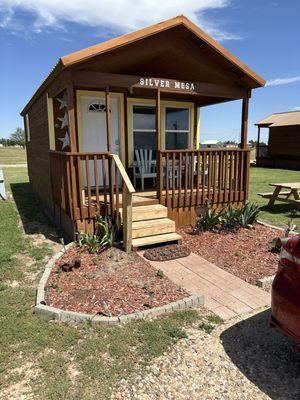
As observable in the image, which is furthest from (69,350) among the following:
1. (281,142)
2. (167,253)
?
(281,142)

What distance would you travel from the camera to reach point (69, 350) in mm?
2906

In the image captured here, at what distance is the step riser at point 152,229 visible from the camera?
549cm

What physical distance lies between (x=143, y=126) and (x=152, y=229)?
3.81 meters

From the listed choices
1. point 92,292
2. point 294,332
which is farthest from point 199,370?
→ point 92,292

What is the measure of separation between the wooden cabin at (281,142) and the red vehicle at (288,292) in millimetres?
21282

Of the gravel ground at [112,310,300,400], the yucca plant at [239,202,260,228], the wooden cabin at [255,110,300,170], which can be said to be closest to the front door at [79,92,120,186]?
the yucca plant at [239,202,260,228]

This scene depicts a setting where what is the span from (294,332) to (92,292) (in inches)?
92.3

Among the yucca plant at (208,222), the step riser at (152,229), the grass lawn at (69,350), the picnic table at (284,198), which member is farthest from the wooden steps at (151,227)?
the picnic table at (284,198)

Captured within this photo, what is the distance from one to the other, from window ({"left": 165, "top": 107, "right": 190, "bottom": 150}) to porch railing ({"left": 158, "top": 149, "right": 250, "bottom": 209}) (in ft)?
6.63

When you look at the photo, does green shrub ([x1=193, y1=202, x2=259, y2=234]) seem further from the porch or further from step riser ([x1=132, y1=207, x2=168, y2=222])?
step riser ([x1=132, y1=207, x2=168, y2=222])

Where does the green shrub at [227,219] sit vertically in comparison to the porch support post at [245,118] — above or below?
below

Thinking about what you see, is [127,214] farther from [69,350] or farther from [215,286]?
[69,350]

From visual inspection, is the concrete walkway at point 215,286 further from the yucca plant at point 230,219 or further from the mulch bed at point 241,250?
the yucca plant at point 230,219

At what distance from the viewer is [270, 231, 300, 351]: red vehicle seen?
2439mm
